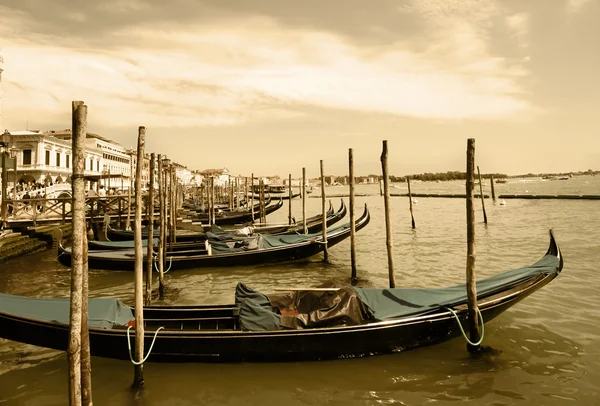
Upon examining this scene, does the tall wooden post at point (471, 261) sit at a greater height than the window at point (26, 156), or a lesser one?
lesser

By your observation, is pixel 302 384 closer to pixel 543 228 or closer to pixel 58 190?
pixel 543 228

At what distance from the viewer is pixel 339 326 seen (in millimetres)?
4805

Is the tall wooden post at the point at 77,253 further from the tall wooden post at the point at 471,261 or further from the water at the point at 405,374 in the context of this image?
the tall wooden post at the point at 471,261

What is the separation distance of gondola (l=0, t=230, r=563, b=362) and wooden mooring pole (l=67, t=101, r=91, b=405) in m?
1.60

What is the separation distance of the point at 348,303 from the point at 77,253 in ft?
11.2

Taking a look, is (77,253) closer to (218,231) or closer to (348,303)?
(348,303)

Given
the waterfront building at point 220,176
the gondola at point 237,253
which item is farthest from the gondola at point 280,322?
the waterfront building at point 220,176

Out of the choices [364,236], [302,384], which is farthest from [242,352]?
[364,236]

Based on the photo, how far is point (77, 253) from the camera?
269 centimetres

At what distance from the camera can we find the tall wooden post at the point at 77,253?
8.77 feet

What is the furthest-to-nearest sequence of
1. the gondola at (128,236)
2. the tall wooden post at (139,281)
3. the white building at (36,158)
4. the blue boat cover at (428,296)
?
the white building at (36,158) → the gondola at (128,236) → the blue boat cover at (428,296) → the tall wooden post at (139,281)

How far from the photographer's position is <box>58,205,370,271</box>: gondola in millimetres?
9977

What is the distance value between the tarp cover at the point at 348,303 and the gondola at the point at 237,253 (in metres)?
5.26

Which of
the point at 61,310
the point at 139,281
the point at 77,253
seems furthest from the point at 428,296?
the point at 61,310
